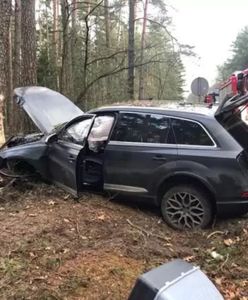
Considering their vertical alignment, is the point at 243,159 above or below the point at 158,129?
below

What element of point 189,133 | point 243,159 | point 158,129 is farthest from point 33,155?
point 243,159

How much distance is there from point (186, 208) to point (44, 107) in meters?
3.23

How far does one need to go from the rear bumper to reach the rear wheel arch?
10cm

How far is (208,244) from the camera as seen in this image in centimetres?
594

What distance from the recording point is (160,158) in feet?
22.0

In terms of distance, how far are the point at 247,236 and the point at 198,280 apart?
4.30 metres

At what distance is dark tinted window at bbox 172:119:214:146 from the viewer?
21.5 ft

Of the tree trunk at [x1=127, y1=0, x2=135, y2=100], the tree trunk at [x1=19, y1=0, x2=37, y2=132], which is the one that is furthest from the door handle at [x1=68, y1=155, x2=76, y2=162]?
the tree trunk at [x1=127, y1=0, x2=135, y2=100]

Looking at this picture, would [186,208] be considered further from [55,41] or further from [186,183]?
[55,41]

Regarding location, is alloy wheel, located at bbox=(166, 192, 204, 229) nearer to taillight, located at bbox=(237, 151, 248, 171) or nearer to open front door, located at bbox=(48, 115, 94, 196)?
taillight, located at bbox=(237, 151, 248, 171)

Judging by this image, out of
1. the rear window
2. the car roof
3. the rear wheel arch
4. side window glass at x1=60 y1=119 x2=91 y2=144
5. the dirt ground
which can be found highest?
the car roof

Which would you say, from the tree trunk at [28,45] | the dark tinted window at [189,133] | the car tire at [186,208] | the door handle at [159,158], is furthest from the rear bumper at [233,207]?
the tree trunk at [28,45]

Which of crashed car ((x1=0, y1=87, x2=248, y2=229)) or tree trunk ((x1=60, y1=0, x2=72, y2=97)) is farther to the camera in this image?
tree trunk ((x1=60, y1=0, x2=72, y2=97))

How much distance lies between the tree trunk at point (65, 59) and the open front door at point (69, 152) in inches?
438
